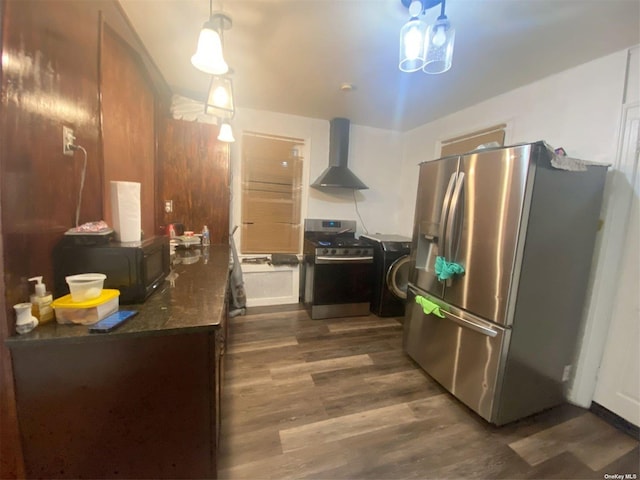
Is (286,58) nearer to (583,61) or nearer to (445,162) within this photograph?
(445,162)

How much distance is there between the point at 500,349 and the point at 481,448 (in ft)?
1.91

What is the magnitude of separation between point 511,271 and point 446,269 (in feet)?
1.26

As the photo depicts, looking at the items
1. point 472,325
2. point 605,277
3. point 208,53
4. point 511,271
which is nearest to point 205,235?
point 208,53

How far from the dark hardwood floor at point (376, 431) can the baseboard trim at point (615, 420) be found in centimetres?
3

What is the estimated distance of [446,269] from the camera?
1.82m

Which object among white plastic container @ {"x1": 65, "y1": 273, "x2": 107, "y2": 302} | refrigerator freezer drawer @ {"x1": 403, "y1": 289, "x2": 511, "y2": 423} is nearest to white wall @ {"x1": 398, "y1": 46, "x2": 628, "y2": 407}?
refrigerator freezer drawer @ {"x1": 403, "y1": 289, "x2": 511, "y2": 423}

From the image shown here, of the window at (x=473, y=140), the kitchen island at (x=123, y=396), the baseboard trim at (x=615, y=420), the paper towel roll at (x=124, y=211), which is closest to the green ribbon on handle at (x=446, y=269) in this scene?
the window at (x=473, y=140)

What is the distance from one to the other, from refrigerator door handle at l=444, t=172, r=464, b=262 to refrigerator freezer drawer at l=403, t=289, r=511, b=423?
451mm

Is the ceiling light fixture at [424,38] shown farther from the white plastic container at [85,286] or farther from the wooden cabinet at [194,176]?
the wooden cabinet at [194,176]

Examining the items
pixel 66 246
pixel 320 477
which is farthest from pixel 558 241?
pixel 66 246

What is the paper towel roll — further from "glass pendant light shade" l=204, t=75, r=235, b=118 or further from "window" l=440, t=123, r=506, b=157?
"window" l=440, t=123, r=506, b=157

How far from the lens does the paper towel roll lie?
1250 millimetres

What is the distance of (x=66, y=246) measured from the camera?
108cm

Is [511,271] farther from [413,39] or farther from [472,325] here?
[413,39]
